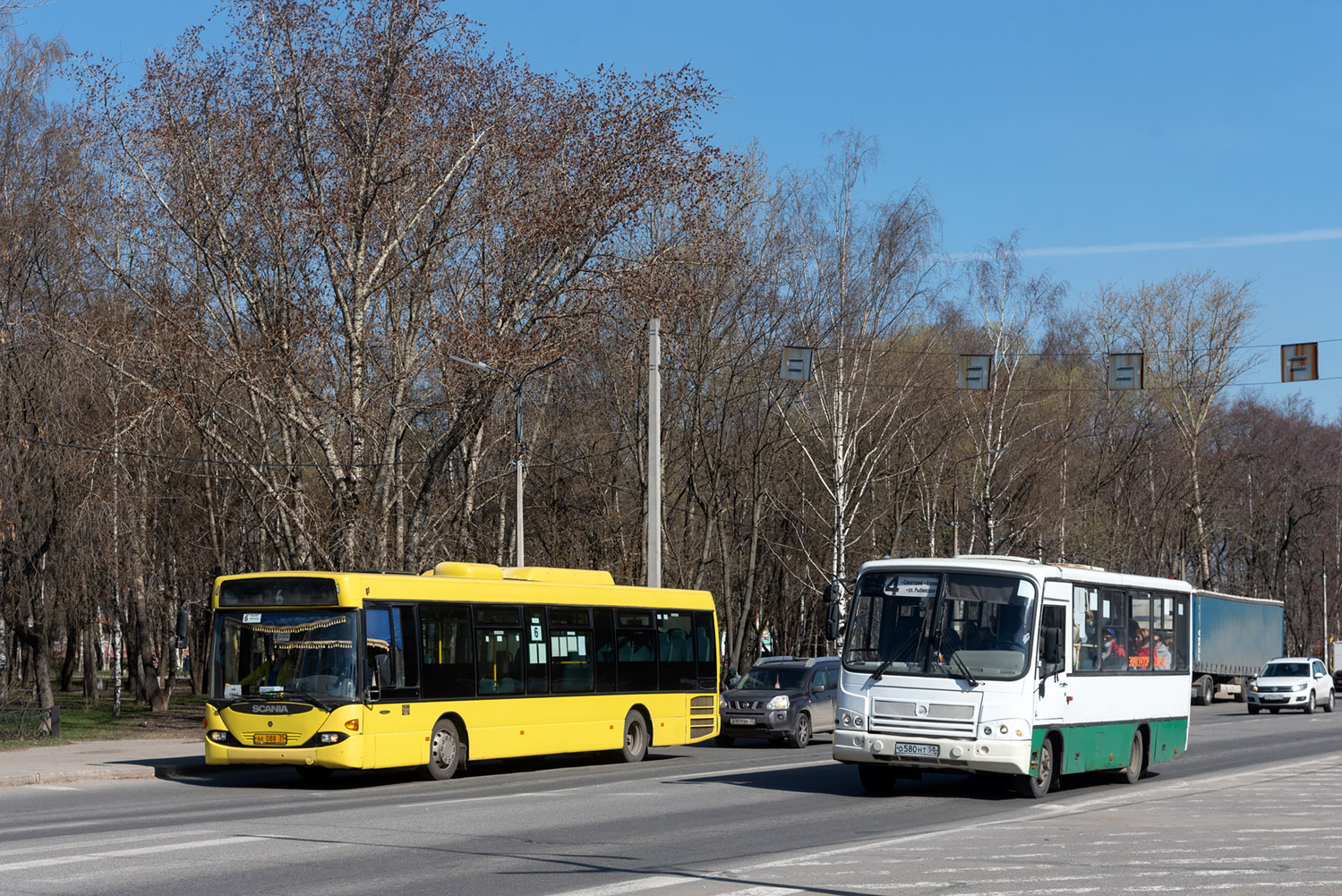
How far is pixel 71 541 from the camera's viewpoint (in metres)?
29.2

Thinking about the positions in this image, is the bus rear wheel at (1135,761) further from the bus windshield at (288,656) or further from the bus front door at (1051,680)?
the bus windshield at (288,656)

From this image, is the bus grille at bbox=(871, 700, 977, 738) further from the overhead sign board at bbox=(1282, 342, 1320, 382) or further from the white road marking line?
the overhead sign board at bbox=(1282, 342, 1320, 382)

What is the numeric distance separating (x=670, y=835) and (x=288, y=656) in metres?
7.85

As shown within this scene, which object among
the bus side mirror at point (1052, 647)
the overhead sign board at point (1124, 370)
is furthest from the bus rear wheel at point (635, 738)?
the overhead sign board at point (1124, 370)

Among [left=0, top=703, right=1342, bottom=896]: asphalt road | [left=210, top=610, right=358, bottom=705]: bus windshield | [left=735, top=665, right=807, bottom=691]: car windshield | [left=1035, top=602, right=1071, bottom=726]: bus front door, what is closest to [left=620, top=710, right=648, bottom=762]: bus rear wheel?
[left=0, top=703, right=1342, bottom=896]: asphalt road

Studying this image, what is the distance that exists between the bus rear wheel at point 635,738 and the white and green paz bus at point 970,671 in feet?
22.1

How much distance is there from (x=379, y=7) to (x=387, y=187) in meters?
3.53

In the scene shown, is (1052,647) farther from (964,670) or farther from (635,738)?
(635,738)

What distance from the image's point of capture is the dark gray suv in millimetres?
28156

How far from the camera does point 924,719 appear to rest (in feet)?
55.4

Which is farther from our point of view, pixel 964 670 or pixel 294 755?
pixel 294 755

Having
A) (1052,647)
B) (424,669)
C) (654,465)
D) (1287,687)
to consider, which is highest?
(654,465)

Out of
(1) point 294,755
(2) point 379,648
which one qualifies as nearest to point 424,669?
(2) point 379,648

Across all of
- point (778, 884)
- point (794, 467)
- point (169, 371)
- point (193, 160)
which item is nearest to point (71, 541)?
point (169, 371)
